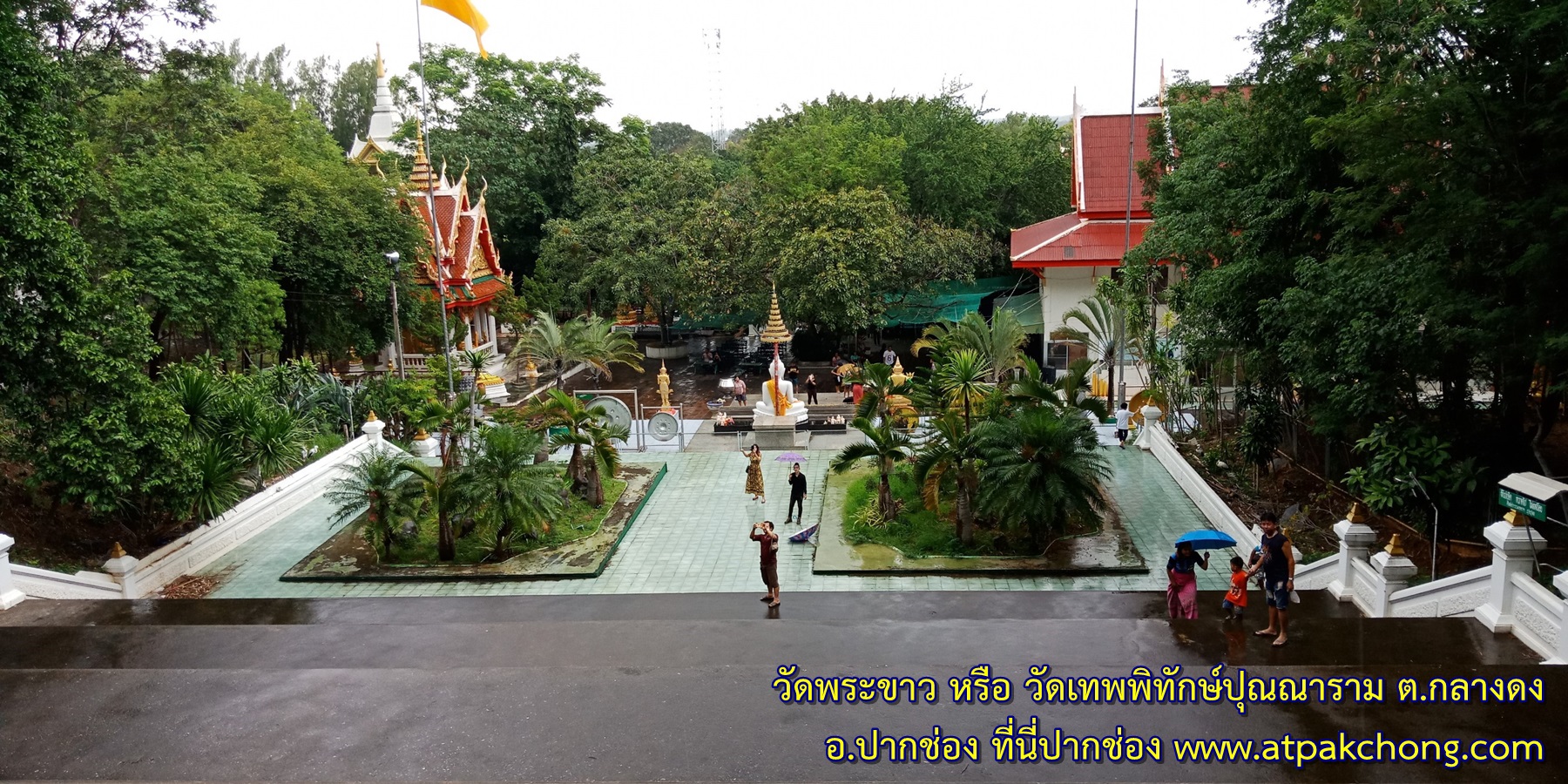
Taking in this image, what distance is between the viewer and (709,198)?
3641cm

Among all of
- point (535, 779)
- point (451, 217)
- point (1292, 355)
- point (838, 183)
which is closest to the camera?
point (535, 779)

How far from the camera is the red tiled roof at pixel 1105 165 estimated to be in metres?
29.2

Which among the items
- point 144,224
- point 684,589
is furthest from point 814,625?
point 144,224

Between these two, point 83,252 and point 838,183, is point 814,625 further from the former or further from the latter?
point 838,183

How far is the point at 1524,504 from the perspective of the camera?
8.94 metres

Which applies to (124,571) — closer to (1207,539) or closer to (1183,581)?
(1183,581)

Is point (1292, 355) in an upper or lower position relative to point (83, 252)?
lower

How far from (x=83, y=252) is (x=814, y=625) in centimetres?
999

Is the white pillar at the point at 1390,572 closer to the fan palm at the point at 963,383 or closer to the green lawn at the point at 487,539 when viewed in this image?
the fan palm at the point at 963,383

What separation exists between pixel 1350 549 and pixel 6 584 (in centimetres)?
1464

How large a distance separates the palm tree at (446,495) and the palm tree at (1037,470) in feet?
22.1

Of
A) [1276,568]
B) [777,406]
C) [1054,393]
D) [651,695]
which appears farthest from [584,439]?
[1276,568]

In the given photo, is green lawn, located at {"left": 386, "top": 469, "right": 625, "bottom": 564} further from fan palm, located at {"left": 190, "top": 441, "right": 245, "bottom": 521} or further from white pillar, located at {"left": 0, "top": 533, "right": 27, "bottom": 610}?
white pillar, located at {"left": 0, "top": 533, "right": 27, "bottom": 610}

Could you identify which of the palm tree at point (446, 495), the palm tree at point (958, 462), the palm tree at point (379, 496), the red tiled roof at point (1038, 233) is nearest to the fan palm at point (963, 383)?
the palm tree at point (958, 462)
